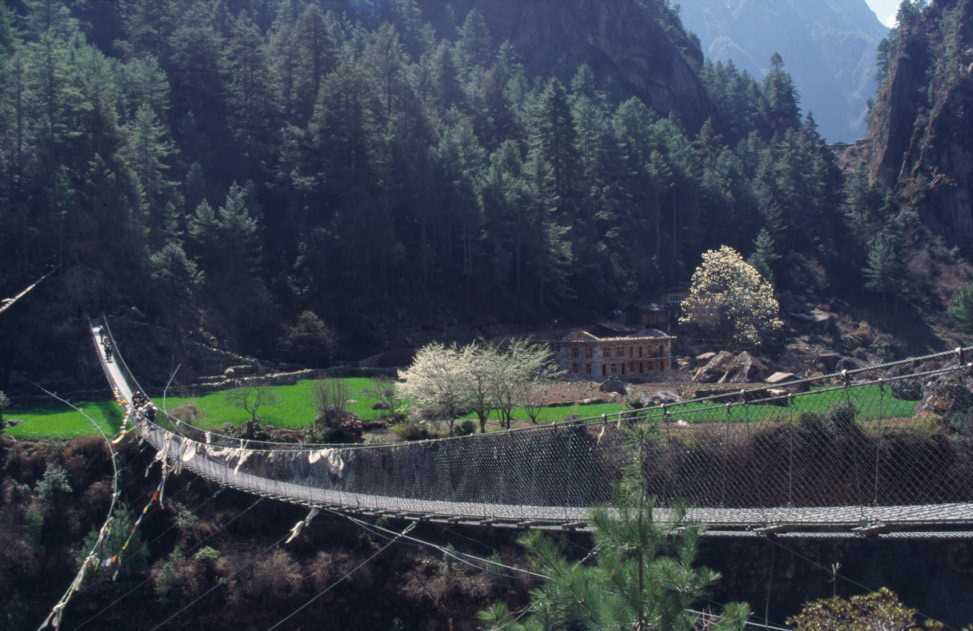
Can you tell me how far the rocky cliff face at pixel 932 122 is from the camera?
5550cm

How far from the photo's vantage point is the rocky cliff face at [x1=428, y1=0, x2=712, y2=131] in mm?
70000

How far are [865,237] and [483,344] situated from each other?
2846 cm

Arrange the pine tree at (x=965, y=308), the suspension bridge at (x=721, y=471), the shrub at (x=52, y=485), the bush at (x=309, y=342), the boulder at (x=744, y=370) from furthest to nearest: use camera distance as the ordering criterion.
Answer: the pine tree at (x=965, y=308), the boulder at (x=744, y=370), the bush at (x=309, y=342), the shrub at (x=52, y=485), the suspension bridge at (x=721, y=471)

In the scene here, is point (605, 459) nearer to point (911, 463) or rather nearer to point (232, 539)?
point (911, 463)

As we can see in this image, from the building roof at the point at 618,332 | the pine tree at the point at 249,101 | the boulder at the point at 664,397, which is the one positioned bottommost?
the boulder at the point at 664,397

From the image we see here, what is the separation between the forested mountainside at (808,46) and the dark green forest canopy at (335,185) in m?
93.6

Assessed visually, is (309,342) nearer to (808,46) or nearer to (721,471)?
(721,471)

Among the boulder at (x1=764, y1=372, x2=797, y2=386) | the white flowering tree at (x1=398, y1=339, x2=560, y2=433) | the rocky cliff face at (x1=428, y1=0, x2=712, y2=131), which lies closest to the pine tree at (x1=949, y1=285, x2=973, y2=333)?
the boulder at (x1=764, y1=372, x2=797, y2=386)

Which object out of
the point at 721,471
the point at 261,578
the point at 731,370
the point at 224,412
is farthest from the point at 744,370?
the point at 721,471

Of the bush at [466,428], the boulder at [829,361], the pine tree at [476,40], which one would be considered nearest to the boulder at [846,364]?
the boulder at [829,361]

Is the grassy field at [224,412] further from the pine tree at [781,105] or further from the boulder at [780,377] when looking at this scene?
the pine tree at [781,105]

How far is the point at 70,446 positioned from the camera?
2166cm

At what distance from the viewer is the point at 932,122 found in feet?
189

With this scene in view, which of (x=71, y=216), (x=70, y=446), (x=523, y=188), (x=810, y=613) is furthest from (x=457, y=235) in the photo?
(x=810, y=613)
